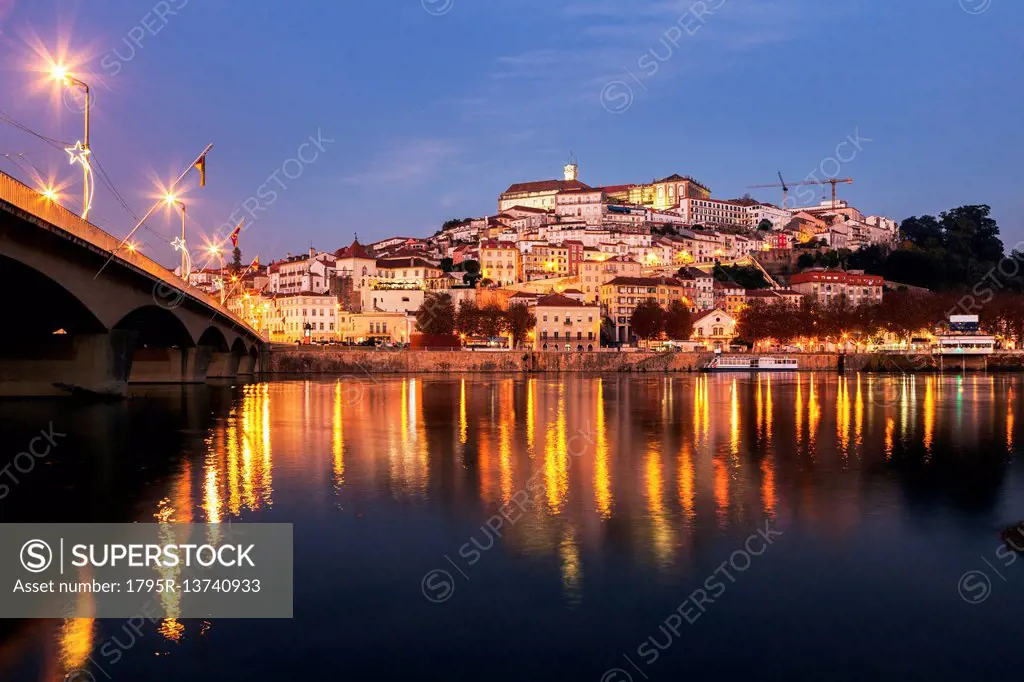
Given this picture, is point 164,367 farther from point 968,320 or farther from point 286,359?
point 968,320

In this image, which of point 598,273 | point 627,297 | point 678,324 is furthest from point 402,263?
point 678,324

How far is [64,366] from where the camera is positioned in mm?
37438

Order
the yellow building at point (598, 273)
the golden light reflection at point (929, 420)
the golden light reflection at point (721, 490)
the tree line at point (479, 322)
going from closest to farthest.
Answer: the golden light reflection at point (721, 490), the golden light reflection at point (929, 420), the tree line at point (479, 322), the yellow building at point (598, 273)

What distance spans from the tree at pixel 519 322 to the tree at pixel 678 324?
19.2 metres

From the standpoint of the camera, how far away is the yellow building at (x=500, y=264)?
474 feet

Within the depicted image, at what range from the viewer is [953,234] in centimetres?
17038

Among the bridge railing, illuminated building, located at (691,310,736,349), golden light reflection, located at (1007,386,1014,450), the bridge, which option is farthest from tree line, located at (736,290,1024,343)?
the bridge railing

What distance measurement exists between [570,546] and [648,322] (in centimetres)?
10423

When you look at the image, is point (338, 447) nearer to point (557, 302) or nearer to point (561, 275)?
point (557, 302)

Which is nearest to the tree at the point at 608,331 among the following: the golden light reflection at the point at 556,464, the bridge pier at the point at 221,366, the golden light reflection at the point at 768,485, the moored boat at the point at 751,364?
the moored boat at the point at 751,364

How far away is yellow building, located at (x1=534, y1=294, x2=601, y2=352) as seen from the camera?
110 metres

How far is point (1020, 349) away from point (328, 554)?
120610 mm

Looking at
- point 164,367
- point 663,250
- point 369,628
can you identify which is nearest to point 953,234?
point 663,250

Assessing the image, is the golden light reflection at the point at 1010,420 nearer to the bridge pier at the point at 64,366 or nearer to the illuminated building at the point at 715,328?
the bridge pier at the point at 64,366
